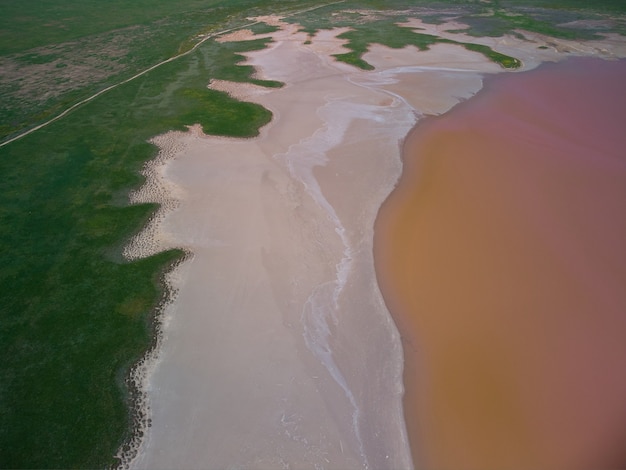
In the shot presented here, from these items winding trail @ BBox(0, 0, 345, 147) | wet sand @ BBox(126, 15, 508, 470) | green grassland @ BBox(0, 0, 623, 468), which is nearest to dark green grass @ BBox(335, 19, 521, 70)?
green grassland @ BBox(0, 0, 623, 468)

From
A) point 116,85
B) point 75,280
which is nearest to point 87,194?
point 75,280

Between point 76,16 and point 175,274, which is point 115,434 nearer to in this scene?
point 175,274

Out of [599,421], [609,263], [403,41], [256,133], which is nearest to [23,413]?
[599,421]

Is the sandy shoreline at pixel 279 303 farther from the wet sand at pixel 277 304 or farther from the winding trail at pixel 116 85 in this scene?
the winding trail at pixel 116 85

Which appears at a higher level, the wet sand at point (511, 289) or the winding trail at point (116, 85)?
the winding trail at point (116, 85)

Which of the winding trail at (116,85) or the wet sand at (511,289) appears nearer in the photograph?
the wet sand at (511,289)

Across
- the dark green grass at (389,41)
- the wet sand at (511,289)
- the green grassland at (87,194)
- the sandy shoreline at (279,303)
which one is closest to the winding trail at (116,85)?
the green grassland at (87,194)
